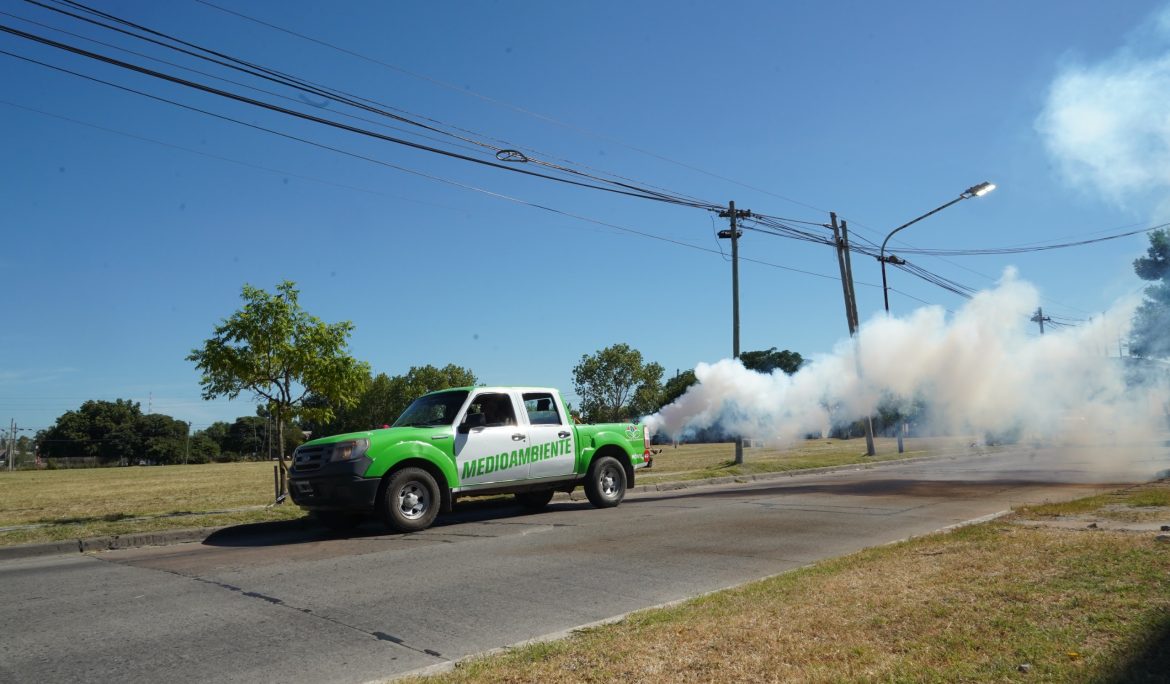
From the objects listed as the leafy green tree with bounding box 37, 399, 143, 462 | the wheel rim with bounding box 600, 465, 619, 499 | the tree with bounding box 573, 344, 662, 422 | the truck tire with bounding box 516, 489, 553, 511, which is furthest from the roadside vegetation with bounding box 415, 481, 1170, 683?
the leafy green tree with bounding box 37, 399, 143, 462

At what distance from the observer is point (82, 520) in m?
12.8

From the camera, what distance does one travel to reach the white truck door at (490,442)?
38.5ft

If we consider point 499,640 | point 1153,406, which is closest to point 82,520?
point 499,640

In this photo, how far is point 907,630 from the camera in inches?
188

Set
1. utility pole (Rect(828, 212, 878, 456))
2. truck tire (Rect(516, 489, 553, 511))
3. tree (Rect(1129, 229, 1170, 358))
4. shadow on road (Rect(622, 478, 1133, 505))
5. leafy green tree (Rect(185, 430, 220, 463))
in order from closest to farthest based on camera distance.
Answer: truck tire (Rect(516, 489, 553, 511)) → shadow on road (Rect(622, 478, 1133, 505)) → tree (Rect(1129, 229, 1170, 358)) → utility pole (Rect(828, 212, 878, 456)) → leafy green tree (Rect(185, 430, 220, 463))

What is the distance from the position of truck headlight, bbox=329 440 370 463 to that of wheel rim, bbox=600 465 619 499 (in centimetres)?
457

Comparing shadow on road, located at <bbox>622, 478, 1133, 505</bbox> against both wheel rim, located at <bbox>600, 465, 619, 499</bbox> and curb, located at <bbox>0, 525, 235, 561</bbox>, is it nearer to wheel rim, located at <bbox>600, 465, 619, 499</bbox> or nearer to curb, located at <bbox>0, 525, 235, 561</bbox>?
wheel rim, located at <bbox>600, 465, 619, 499</bbox>

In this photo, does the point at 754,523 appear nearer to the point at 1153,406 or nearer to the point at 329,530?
the point at 329,530

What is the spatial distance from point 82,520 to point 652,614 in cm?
1133

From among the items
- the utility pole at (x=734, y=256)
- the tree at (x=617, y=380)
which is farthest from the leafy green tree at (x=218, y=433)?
the utility pole at (x=734, y=256)

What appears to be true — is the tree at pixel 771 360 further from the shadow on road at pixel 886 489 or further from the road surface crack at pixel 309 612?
the road surface crack at pixel 309 612

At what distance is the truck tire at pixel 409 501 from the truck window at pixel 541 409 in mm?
2196

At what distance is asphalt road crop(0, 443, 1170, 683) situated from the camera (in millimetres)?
5129

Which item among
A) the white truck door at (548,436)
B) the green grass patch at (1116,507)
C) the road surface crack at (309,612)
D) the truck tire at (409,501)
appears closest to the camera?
the road surface crack at (309,612)
